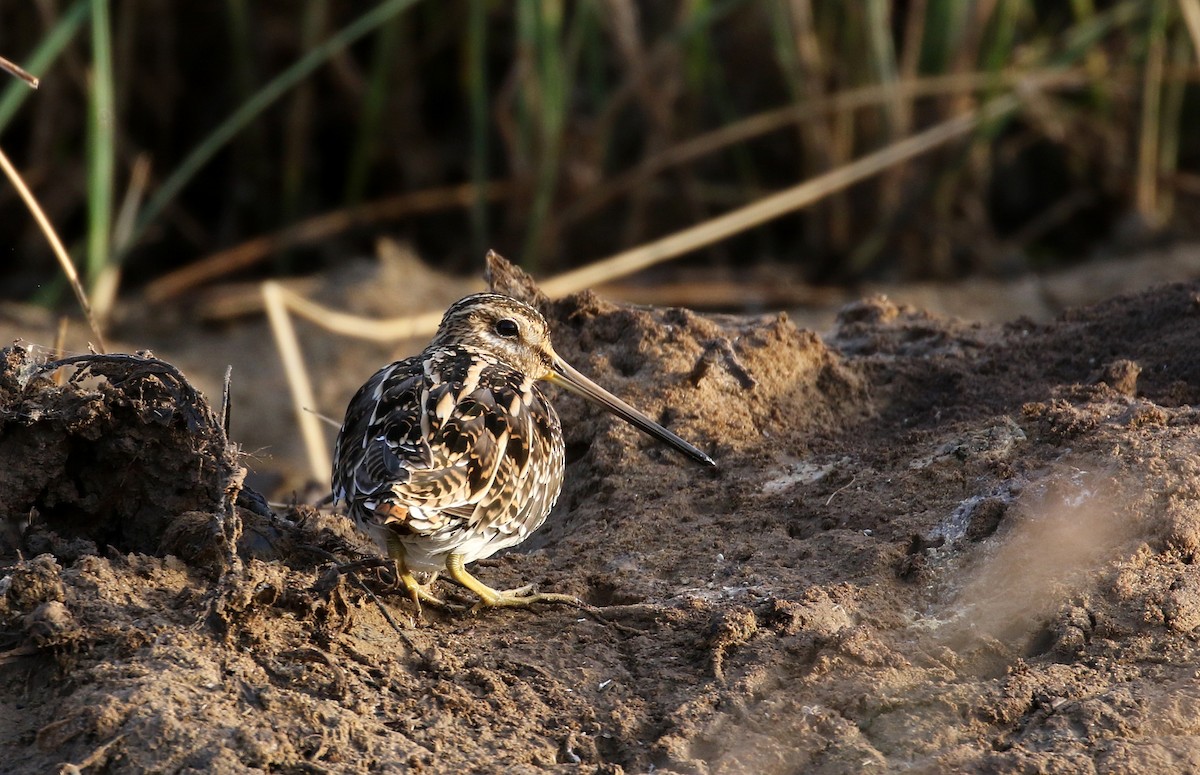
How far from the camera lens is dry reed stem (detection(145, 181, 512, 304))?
32.9 feet

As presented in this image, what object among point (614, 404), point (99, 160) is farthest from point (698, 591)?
point (99, 160)

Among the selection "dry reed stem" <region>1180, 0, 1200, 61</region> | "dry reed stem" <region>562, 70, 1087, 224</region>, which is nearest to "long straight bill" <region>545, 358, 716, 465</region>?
"dry reed stem" <region>562, 70, 1087, 224</region>

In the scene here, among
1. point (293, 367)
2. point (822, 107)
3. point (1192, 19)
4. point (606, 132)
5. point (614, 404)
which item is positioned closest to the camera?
point (614, 404)

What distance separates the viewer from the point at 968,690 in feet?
12.4

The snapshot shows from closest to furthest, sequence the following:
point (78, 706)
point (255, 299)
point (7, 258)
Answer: point (78, 706) → point (255, 299) → point (7, 258)

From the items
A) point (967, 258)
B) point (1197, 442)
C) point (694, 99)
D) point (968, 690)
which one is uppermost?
point (694, 99)

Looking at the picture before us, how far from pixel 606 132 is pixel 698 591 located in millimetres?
5727

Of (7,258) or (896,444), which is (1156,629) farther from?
(7,258)

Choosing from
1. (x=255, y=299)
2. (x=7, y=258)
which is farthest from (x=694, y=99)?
(x=7, y=258)

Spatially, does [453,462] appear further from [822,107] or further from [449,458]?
[822,107]

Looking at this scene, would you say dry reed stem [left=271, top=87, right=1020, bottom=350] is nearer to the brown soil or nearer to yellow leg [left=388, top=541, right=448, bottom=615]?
the brown soil

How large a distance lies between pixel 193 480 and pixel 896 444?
220 cm

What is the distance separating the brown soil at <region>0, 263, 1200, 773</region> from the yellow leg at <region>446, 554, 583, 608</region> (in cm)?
4

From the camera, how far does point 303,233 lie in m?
10.2
